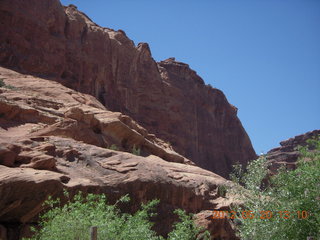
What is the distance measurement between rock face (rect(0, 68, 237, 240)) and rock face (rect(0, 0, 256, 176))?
7237 mm

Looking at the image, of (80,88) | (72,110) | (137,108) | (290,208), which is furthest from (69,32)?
(290,208)

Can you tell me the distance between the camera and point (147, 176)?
19016 millimetres

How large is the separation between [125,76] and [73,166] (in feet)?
109

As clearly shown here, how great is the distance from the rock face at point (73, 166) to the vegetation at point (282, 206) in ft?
22.4

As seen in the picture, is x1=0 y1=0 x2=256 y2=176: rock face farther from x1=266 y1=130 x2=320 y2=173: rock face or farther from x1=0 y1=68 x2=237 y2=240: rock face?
x1=266 y1=130 x2=320 y2=173: rock face

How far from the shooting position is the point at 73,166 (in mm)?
16594

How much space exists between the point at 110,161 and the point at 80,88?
22.5 meters

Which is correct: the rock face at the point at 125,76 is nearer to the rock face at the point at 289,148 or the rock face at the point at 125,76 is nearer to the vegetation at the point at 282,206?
the rock face at the point at 289,148

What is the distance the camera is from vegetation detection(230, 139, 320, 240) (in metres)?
11.0

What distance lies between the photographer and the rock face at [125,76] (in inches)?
1401
